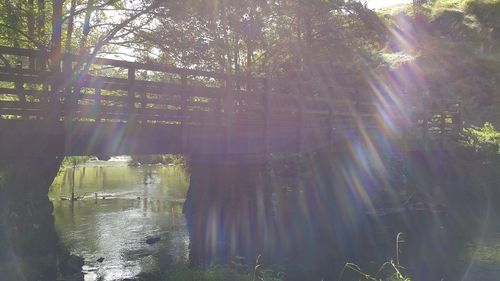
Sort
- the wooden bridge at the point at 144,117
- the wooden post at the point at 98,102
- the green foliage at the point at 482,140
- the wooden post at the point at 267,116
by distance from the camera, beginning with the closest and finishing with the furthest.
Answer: the wooden bridge at the point at 144,117 < the wooden post at the point at 98,102 < the wooden post at the point at 267,116 < the green foliage at the point at 482,140

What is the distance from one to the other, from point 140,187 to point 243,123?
2359 cm

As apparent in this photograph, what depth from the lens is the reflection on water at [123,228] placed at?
1359 cm

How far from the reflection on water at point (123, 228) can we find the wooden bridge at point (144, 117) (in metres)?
4.16

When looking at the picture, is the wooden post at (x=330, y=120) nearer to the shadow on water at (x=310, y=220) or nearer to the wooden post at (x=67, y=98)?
the shadow on water at (x=310, y=220)

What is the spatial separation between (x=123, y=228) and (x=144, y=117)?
31.8ft

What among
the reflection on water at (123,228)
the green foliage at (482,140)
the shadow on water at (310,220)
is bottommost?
the reflection on water at (123,228)

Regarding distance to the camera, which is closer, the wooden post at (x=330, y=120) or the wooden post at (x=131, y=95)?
the wooden post at (x=131, y=95)

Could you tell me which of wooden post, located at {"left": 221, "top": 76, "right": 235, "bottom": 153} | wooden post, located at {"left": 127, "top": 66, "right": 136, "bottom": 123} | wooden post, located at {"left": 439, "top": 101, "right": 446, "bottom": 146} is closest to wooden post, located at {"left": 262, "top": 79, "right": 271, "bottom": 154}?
wooden post, located at {"left": 221, "top": 76, "right": 235, "bottom": 153}

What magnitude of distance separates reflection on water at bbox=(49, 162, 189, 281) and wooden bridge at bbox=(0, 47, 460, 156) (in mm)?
4163

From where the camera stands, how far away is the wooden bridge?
30.8ft

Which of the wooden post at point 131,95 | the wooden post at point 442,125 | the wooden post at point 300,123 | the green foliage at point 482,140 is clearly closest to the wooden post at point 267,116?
the wooden post at point 300,123

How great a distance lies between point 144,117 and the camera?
10961 millimetres

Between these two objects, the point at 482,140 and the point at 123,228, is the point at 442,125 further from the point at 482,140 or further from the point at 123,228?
the point at 123,228

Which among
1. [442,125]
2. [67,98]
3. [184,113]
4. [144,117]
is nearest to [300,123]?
[184,113]
